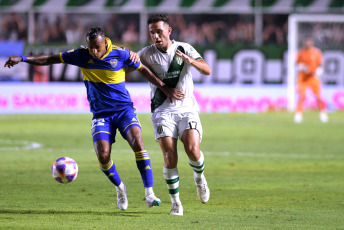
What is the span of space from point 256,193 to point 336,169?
10.2 feet

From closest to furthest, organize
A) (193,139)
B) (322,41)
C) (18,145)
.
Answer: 1. (193,139)
2. (18,145)
3. (322,41)

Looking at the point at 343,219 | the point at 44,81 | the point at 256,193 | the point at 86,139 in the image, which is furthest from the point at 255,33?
the point at 343,219

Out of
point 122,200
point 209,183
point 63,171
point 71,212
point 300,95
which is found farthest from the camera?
point 300,95

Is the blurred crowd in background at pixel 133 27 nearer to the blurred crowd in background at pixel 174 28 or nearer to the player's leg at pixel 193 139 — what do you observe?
the blurred crowd in background at pixel 174 28

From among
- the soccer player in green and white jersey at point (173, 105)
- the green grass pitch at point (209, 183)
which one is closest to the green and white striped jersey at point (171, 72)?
the soccer player in green and white jersey at point (173, 105)

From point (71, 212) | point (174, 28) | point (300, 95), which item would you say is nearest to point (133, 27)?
point (174, 28)

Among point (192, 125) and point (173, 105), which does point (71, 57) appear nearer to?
point (173, 105)

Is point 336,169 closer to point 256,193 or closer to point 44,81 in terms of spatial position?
point 256,193

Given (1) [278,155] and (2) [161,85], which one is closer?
(2) [161,85]

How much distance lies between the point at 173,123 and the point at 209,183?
2.59m

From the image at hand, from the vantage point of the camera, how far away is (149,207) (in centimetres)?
779

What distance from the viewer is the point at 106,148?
7.81 metres

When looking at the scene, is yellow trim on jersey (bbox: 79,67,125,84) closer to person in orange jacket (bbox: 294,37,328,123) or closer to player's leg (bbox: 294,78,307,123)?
player's leg (bbox: 294,78,307,123)

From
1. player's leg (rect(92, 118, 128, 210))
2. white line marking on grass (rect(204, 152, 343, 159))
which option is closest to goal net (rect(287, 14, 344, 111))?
white line marking on grass (rect(204, 152, 343, 159))
